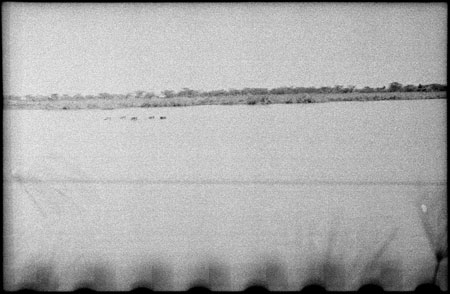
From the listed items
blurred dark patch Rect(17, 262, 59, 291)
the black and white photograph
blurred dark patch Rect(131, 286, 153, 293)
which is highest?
the black and white photograph

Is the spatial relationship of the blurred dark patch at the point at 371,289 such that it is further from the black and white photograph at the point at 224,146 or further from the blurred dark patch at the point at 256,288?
the blurred dark patch at the point at 256,288

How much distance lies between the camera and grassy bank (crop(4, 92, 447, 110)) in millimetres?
799

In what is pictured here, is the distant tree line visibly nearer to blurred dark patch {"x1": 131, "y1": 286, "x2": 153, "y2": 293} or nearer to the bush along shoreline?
the bush along shoreline

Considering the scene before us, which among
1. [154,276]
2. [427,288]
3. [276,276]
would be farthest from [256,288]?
[427,288]

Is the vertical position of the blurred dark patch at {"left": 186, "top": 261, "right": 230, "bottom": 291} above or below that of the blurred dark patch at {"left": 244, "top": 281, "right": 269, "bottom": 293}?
above

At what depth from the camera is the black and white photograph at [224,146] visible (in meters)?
0.80

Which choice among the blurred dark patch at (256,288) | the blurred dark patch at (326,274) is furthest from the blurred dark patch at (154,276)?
the blurred dark patch at (326,274)

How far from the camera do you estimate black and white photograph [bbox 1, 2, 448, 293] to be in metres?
0.80

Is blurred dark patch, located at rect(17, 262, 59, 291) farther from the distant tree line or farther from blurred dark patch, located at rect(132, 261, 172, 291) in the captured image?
the distant tree line

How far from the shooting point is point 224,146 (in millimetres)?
807

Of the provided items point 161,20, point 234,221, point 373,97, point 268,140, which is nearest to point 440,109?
point 373,97

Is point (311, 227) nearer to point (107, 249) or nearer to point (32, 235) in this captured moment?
point (107, 249)

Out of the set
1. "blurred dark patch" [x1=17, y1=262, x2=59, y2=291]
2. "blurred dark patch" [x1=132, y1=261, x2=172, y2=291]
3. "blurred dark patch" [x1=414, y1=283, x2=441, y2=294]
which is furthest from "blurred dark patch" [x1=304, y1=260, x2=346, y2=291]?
"blurred dark patch" [x1=17, y1=262, x2=59, y2=291]

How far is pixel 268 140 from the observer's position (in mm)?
808
